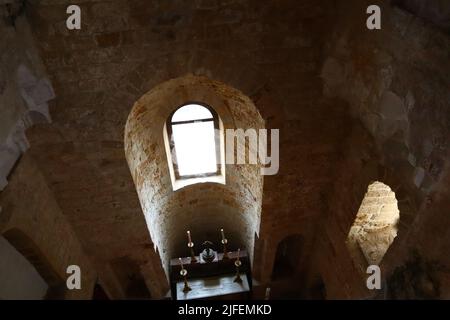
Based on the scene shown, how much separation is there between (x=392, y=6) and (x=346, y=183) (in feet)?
7.68

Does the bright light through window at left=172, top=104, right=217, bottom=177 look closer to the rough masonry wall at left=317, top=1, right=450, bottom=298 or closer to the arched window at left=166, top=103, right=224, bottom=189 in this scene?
the arched window at left=166, top=103, right=224, bottom=189

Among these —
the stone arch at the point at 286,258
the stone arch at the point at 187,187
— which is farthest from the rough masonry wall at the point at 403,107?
the stone arch at the point at 286,258

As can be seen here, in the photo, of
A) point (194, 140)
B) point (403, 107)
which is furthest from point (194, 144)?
point (403, 107)

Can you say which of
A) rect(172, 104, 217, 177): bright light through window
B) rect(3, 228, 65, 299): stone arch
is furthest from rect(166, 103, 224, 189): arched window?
rect(3, 228, 65, 299): stone arch

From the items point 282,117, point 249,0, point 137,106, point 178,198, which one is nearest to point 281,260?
point 178,198

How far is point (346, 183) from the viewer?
4957 millimetres

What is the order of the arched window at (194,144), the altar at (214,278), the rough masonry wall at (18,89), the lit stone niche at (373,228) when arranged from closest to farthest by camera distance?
1. the rough masonry wall at (18,89)
2. the lit stone niche at (373,228)
3. the arched window at (194,144)
4. the altar at (214,278)

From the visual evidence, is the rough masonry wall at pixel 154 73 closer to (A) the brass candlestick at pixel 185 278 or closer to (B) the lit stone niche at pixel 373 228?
(B) the lit stone niche at pixel 373 228

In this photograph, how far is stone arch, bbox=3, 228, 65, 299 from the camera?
4.06m

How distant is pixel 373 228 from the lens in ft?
16.9

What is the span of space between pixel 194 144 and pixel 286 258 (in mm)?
2772

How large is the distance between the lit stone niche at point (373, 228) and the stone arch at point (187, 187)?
55.5 inches

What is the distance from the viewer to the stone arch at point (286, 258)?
6.86 meters

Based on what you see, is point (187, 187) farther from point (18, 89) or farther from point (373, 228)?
point (18, 89)
